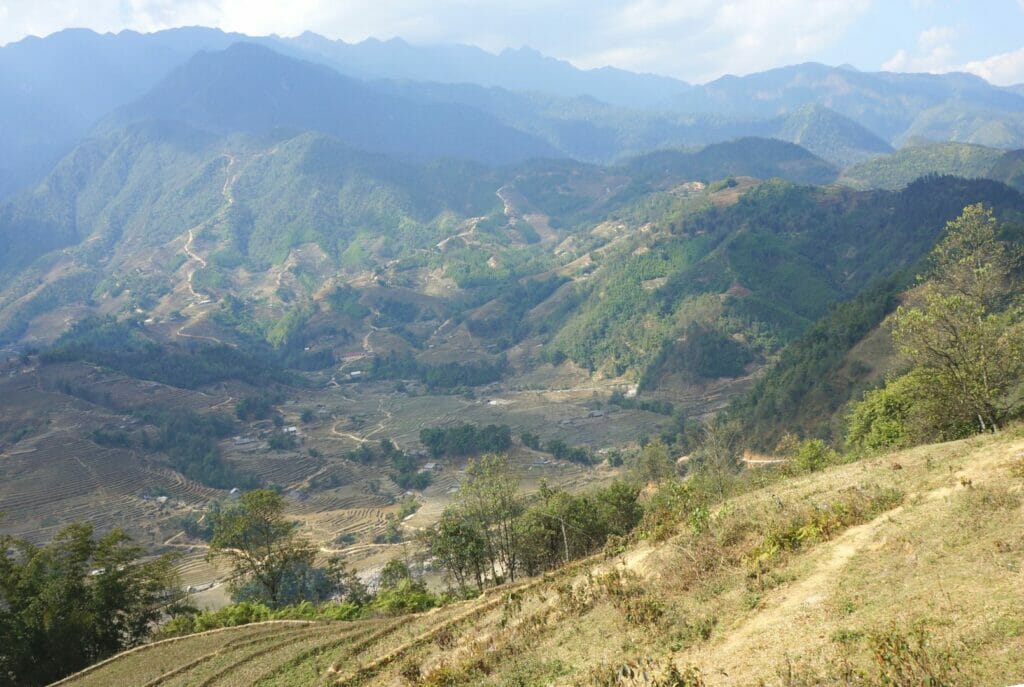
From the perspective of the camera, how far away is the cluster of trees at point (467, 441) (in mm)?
92688

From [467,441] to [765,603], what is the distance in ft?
266

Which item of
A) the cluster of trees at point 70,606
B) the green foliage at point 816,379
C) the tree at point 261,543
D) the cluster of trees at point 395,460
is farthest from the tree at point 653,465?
the cluster of trees at point 70,606

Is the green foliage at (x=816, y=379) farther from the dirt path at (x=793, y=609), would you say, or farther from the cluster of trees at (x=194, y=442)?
the cluster of trees at (x=194, y=442)

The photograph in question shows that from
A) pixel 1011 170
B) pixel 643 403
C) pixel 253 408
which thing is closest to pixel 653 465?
pixel 643 403

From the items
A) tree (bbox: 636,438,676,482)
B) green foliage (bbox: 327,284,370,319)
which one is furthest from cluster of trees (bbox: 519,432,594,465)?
green foliage (bbox: 327,284,370,319)

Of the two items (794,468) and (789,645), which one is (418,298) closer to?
(794,468)

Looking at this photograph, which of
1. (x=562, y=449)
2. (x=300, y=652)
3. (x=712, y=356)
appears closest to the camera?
(x=300, y=652)

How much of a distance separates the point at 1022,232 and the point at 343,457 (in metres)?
96.6

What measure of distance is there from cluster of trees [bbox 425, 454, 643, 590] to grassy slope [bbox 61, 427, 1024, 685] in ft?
39.3

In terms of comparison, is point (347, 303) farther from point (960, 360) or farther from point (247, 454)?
point (960, 360)

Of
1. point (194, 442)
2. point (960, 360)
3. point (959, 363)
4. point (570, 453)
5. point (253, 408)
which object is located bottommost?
point (570, 453)

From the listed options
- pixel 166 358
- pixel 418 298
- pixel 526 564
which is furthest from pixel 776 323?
pixel 166 358

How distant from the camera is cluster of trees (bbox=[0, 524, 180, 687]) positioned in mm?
28359

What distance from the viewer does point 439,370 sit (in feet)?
457
